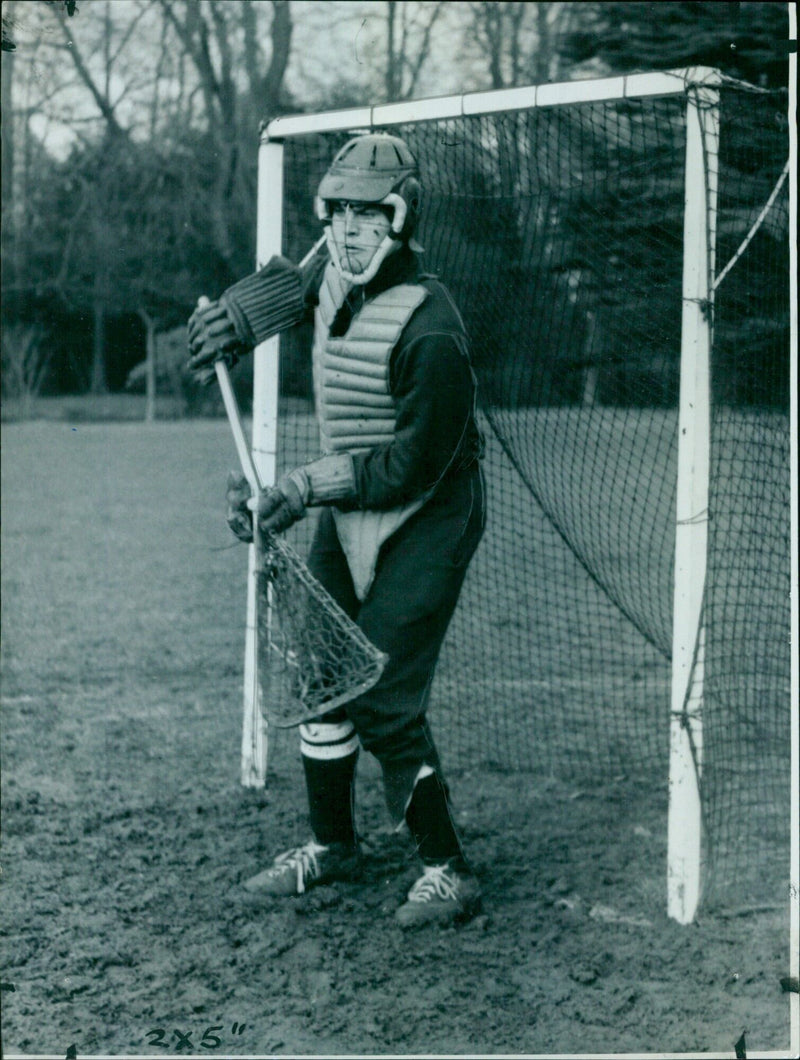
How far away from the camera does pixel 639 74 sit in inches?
140

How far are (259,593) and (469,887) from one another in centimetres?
112

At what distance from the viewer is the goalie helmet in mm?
3389

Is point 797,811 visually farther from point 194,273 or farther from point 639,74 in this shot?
point 194,273

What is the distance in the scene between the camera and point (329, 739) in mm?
3877

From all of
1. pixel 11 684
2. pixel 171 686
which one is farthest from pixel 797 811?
pixel 11 684

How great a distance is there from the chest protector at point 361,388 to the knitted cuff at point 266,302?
0.09 metres

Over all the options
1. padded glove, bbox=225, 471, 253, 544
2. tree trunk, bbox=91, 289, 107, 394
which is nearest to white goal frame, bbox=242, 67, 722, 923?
padded glove, bbox=225, 471, 253, 544

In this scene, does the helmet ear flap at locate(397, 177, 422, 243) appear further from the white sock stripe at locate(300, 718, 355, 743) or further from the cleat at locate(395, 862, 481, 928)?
the cleat at locate(395, 862, 481, 928)

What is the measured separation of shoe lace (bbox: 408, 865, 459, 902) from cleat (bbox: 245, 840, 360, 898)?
0.94 feet

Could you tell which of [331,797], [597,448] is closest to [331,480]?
[331,797]

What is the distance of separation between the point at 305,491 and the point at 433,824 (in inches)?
43.3

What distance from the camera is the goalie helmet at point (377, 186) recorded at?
3.39 meters

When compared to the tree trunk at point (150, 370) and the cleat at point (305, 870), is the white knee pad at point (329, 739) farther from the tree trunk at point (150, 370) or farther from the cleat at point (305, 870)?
the tree trunk at point (150, 370)

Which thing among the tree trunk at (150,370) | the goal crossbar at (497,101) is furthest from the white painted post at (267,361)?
the tree trunk at (150,370)
